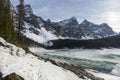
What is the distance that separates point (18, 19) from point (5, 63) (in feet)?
151

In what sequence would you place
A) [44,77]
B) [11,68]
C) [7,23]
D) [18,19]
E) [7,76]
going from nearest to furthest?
[7,76] → [11,68] → [44,77] → [7,23] → [18,19]

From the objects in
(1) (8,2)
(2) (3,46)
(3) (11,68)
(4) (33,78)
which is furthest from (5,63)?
(1) (8,2)

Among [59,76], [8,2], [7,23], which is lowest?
[59,76]

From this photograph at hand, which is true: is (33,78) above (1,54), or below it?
below

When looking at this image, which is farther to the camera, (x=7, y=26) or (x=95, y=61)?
(x=95, y=61)

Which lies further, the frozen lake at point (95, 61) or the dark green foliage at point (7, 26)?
the frozen lake at point (95, 61)

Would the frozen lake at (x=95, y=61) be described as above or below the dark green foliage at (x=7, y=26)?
below

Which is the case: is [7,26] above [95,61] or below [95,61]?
above

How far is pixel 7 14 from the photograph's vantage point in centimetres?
5281

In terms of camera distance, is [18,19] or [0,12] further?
A: [18,19]

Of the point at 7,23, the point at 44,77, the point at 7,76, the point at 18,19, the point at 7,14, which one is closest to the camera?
the point at 7,76

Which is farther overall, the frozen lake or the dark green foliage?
the frozen lake

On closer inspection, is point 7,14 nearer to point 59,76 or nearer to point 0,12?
point 0,12

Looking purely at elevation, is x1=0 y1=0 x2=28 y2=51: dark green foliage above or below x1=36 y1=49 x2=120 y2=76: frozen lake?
above
